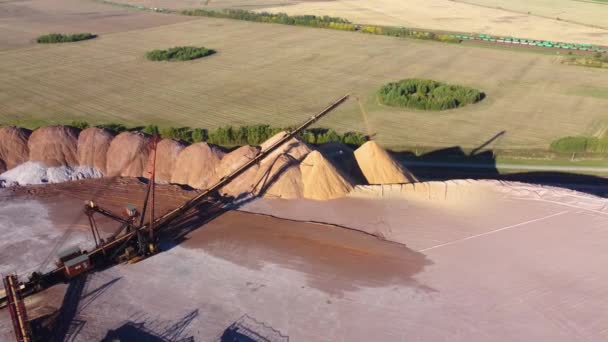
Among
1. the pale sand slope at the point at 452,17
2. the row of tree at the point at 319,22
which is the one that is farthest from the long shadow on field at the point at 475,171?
the pale sand slope at the point at 452,17

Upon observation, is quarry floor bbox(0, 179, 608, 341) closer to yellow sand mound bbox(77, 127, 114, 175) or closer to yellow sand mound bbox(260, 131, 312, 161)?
yellow sand mound bbox(260, 131, 312, 161)

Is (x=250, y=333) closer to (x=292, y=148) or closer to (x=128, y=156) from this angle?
(x=292, y=148)

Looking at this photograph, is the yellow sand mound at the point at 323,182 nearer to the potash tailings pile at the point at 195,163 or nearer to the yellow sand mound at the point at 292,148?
the potash tailings pile at the point at 195,163

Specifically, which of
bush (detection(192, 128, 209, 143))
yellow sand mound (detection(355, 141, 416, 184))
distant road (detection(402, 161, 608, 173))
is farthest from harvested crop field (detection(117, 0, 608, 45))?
yellow sand mound (detection(355, 141, 416, 184))

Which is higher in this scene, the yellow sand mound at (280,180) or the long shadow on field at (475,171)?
the yellow sand mound at (280,180)

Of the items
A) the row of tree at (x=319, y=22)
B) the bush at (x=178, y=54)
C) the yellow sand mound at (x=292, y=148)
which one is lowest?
the yellow sand mound at (x=292, y=148)

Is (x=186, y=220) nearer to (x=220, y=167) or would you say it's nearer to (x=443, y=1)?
(x=220, y=167)
